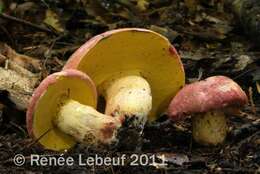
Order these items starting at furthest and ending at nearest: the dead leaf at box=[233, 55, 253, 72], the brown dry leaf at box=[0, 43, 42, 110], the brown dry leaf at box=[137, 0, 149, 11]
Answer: the brown dry leaf at box=[137, 0, 149, 11] → the dead leaf at box=[233, 55, 253, 72] → the brown dry leaf at box=[0, 43, 42, 110]

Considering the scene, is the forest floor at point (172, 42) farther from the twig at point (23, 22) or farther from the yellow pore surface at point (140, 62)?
the yellow pore surface at point (140, 62)

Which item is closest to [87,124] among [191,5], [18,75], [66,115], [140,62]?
[66,115]

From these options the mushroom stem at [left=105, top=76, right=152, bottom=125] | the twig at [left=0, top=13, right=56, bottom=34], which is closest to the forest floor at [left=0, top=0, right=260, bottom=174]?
the twig at [left=0, top=13, right=56, bottom=34]

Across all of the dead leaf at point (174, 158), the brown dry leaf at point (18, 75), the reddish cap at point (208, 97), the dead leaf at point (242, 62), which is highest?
the reddish cap at point (208, 97)

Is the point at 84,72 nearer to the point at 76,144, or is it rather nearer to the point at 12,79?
the point at 76,144

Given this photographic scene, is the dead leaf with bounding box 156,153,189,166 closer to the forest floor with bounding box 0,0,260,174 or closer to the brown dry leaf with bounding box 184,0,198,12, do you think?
the forest floor with bounding box 0,0,260,174

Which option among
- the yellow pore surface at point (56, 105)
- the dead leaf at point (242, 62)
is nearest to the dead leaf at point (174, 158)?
the yellow pore surface at point (56, 105)
